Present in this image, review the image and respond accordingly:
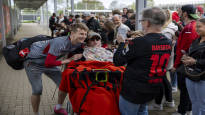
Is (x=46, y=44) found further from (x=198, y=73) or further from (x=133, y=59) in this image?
(x=198, y=73)

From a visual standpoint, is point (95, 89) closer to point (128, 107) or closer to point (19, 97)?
point (128, 107)

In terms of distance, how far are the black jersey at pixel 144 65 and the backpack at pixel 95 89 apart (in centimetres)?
36

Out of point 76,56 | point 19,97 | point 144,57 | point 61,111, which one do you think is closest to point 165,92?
point 144,57

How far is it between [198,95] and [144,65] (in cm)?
114

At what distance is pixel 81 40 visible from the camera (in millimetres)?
3180

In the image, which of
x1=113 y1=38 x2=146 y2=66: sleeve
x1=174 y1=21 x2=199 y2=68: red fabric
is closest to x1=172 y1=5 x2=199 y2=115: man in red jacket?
x1=174 y1=21 x2=199 y2=68: red fabric

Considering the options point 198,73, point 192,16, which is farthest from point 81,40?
point 192,16

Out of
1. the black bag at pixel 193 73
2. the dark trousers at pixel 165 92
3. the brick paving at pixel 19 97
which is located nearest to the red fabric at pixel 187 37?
the black bag at pixel 193 73

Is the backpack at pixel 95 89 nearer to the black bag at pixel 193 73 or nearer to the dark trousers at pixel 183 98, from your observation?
the black bag at pixel 193 73

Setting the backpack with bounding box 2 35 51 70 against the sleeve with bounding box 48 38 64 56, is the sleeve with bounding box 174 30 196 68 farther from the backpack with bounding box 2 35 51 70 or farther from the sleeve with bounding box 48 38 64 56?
the backpack with bounding box 2 35 51 70

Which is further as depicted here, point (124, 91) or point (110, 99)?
point (110, 99)

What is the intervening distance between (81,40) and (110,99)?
3.18 feet

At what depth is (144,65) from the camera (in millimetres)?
2219

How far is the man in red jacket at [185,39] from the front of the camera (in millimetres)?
3600
